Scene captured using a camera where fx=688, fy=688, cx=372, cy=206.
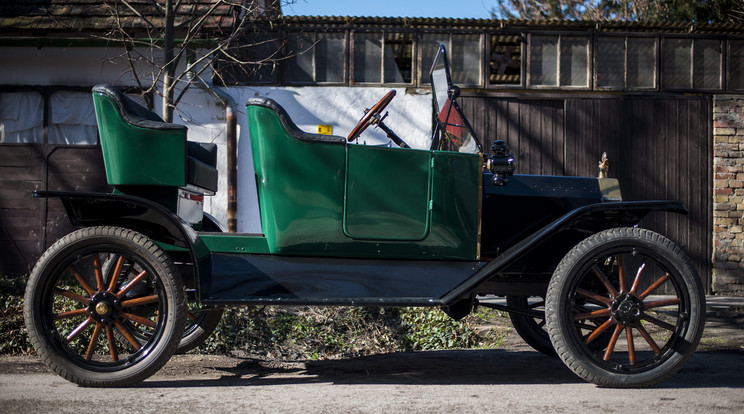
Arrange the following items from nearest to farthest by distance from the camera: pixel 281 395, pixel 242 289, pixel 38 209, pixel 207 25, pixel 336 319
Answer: pixel 281 395 → pixel 242 289 → pixel 336 319 → pixel 207 25 → pixel 38 209

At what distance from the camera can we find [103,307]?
337cm

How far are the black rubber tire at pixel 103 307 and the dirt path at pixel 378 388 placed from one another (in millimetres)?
103

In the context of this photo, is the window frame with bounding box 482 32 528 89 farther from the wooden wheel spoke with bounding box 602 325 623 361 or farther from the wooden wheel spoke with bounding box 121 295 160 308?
the wooden wheel spoke with bounding box 121 295 160 308

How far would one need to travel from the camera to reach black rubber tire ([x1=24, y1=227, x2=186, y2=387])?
10.8ft

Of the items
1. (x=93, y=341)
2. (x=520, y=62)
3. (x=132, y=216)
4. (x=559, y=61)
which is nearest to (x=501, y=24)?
(x=520, y=62)

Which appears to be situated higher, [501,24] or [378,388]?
[501,24]

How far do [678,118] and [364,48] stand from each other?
4250mm

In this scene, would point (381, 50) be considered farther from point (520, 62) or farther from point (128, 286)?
point (128, 286)

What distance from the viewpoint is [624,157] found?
29.9 feet

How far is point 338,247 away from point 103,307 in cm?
120

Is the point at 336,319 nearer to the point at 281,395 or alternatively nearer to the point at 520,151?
the point at 281,395

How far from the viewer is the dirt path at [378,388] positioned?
302 cm

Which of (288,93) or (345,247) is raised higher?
(288,93)

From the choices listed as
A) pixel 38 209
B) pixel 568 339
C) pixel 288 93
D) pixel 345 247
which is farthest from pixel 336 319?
pixel 38 209
